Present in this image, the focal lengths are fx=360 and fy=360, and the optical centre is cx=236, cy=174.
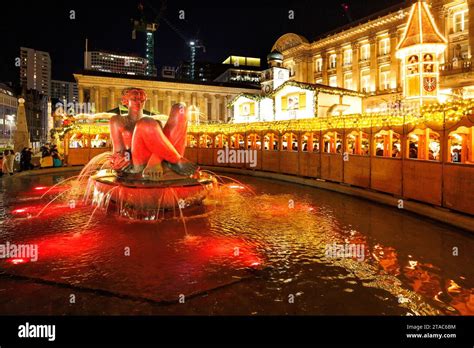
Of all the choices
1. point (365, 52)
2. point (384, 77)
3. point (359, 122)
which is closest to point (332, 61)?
point (365, 52)

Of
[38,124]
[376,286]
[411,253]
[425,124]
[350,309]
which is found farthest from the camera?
[38,124]

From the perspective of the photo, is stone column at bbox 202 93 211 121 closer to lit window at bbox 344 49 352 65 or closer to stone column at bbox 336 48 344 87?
stone column at bbox 336 48 344 87

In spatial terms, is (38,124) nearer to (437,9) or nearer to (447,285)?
(437,9)

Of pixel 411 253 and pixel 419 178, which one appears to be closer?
pixel 411 253

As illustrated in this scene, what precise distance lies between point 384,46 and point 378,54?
119 cm

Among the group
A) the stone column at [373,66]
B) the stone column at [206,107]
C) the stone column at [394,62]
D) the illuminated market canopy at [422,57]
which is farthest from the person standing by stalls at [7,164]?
the stone column at [206,107]

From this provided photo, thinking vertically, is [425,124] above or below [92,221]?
above

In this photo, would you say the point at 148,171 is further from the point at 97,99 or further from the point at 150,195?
the point at 97,99

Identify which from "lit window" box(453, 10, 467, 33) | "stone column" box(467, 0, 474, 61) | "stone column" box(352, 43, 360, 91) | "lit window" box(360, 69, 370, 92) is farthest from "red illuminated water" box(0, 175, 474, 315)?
"stone column" box(352, 43, 360, 91)

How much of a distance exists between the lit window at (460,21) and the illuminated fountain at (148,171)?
35.7 meters

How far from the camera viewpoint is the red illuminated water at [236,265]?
5.15 meters
